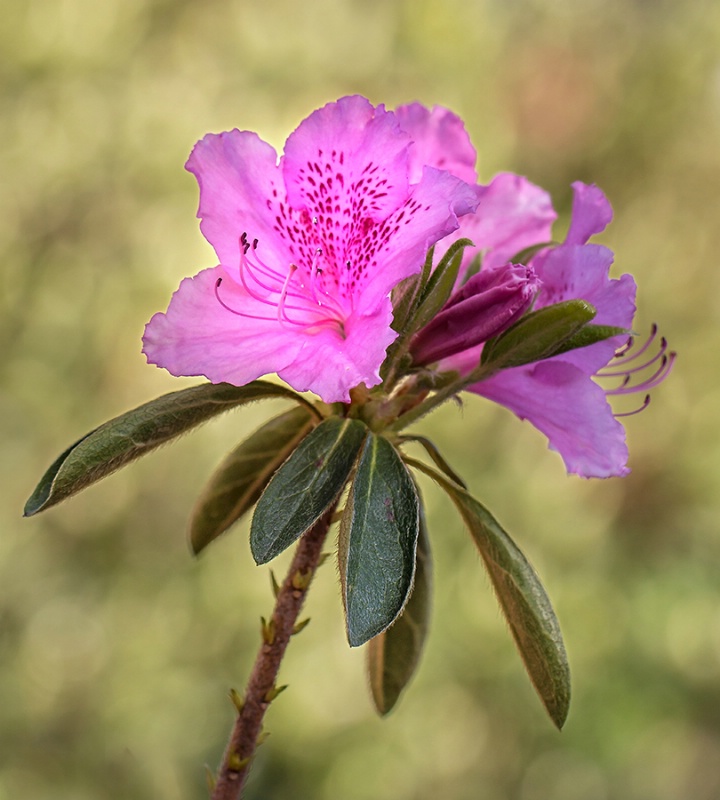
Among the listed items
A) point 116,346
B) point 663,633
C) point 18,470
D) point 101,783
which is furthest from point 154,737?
point 663,633

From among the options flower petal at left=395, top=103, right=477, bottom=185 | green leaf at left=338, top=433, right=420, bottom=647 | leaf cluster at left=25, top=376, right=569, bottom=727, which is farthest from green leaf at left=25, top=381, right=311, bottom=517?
flower petal at left=395, top=103, right=477, bottom=185

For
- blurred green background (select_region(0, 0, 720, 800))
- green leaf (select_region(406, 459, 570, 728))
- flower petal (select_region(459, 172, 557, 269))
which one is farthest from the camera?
blurred green background (select_region(0, 0, 720, 800))

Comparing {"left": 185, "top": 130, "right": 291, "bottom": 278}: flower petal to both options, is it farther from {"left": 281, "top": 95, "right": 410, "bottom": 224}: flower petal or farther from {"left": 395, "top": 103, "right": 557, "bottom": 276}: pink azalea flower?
{"left": 395, "top": 103, "right": 557, "bottom": 276}: pink azalea flower

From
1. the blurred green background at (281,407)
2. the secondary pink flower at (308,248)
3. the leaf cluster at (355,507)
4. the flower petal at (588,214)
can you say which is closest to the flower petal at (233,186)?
the secondary pink flower at (308,248)

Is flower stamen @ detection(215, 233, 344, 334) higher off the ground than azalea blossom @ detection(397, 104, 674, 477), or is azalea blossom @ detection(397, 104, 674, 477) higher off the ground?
flower stamen @ detection(215, 233, 344, 334)

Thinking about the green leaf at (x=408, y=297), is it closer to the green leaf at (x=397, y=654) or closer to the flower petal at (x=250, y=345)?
the flower petal at (x=250, y=345)

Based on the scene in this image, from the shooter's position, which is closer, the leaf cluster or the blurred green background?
the leaf cluster
